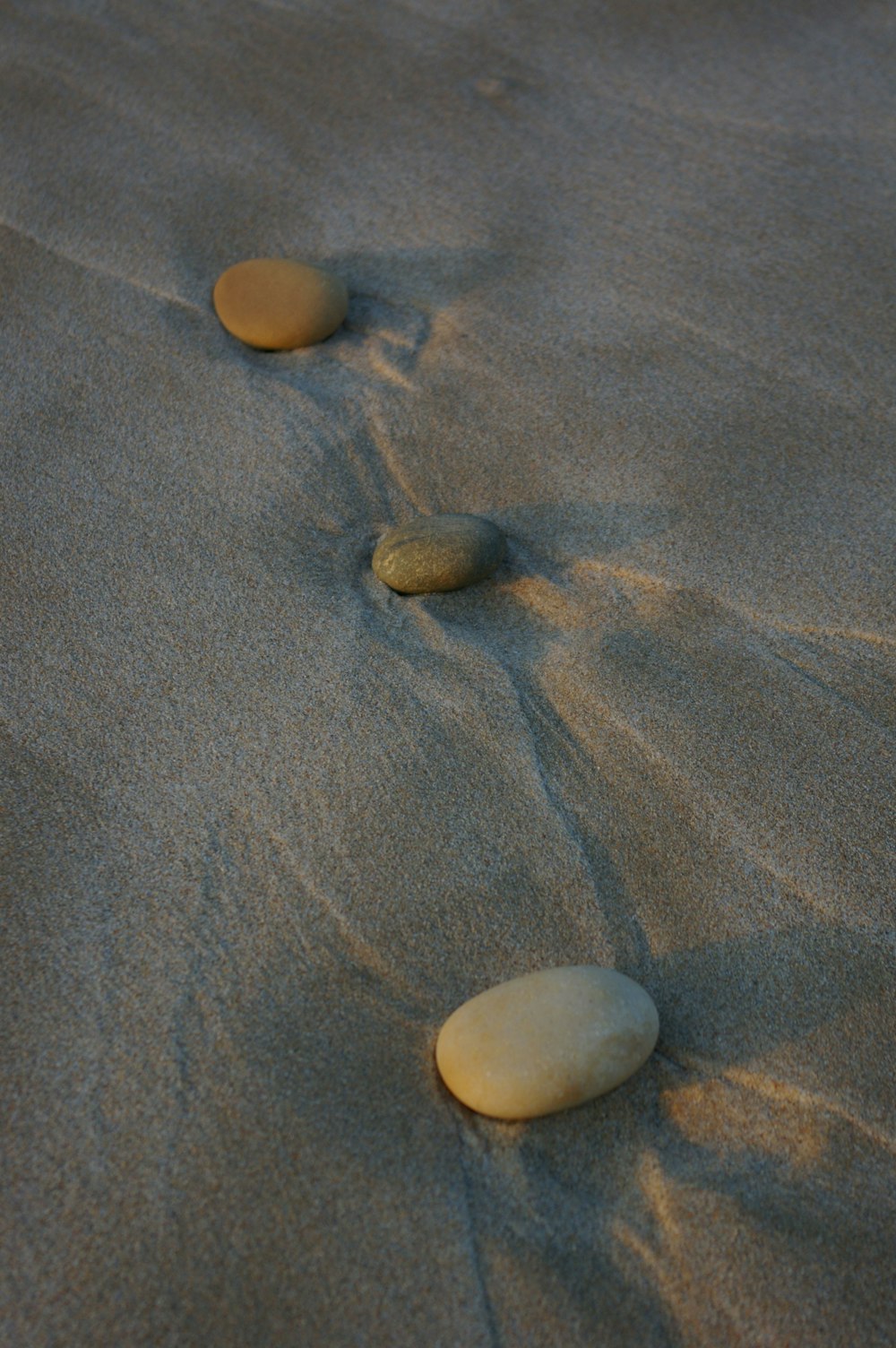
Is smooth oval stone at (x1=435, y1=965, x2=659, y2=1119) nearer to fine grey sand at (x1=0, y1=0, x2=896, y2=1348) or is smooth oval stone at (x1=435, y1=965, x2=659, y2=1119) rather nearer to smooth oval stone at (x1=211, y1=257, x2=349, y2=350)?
fine grey sand at (x1=0, y1=0, x2=896, y2=1348)

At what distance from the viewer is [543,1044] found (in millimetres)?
1168

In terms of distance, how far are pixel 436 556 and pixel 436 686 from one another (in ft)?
0.79

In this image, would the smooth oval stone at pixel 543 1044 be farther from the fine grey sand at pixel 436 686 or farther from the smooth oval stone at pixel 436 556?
the smooth oval stone at pixel 436 556

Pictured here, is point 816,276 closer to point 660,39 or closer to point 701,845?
point 660,39

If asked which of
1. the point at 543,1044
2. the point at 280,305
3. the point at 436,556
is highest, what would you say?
the point at 280,305

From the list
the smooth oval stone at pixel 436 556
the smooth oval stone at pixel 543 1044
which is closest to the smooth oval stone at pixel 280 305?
the smooth oval stone at pixel 436 556

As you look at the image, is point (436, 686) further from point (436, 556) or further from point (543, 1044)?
point (543, 1044)

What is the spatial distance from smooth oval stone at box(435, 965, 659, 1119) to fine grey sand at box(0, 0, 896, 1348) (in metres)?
0.05

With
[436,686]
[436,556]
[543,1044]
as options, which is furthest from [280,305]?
[543,1044]

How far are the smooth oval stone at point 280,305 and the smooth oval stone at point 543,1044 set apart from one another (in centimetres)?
145

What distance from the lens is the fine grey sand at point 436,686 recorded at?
3.65 feet

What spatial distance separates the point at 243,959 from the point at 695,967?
56 centimetres

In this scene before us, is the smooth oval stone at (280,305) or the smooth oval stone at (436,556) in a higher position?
the smooth oval stone at (280,305)

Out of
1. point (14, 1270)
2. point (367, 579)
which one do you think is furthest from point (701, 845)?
point (14, 1270)
